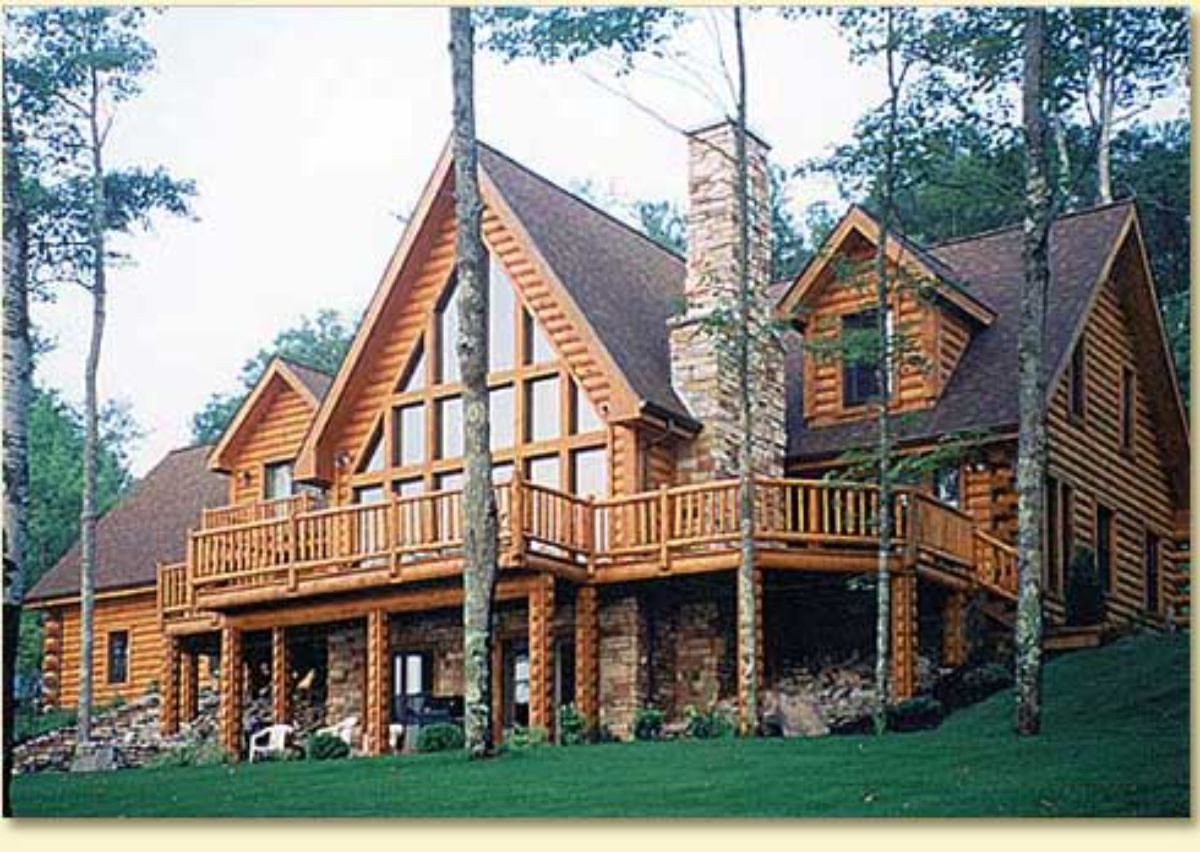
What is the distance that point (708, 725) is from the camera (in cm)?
1255

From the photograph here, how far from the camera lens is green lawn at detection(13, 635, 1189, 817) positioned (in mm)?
9203

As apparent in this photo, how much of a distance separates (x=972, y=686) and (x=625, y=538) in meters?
2.50

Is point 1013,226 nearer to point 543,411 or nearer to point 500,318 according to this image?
point 543,411

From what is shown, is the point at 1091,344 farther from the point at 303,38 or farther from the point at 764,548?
the point at 303,38

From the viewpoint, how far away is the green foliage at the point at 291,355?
13.0m

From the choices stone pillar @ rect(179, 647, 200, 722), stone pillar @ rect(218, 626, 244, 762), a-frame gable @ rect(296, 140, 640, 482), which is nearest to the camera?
a-frame gable @ rect(296, 140, 640, 482)

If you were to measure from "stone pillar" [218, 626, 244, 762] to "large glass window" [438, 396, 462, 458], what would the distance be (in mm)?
2027

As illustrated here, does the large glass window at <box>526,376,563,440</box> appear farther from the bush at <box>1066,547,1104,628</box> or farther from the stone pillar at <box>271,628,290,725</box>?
the bush at <box>1066,547,1104,628</box>

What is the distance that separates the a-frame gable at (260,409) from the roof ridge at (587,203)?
2.26 m

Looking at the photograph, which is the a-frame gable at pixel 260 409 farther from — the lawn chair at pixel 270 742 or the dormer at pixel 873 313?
the dormer at pixel 873 313

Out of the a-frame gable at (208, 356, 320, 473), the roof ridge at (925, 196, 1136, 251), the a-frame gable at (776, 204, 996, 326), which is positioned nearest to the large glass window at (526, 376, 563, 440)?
the a-frame gable at (776, 204, 996, 326)

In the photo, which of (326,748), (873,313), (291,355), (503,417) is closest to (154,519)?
(291,355)

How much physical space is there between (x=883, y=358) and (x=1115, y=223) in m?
1.73

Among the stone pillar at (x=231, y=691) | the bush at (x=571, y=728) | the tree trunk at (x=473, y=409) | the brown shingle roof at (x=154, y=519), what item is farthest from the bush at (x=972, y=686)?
the brown shingle roof at (x=154, y=519)
